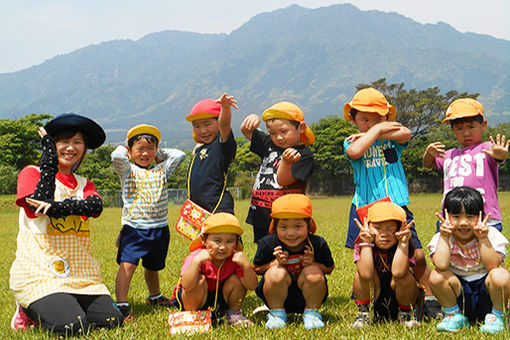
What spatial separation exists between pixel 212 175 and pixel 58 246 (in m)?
1.60

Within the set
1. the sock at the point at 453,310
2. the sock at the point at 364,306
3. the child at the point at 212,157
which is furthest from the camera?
the child at the point at 212,157

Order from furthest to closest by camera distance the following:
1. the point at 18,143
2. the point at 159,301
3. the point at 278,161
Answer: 1. the point at 18,143
2. the point at 159,301
3. the point at 278,161

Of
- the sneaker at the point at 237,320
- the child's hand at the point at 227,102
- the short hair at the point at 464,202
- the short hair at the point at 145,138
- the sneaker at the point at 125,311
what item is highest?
the child's hand at the point at 227,102

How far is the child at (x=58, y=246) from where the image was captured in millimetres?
4020

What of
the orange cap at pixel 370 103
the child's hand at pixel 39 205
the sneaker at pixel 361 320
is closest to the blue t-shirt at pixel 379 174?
the orange cap at pixel 370 103

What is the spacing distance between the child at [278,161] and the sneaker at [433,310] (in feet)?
5.15

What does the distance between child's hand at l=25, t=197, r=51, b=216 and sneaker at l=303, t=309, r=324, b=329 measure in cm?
238

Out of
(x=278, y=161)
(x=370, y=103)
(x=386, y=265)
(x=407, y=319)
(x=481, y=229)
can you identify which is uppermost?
(x=370, y=103)

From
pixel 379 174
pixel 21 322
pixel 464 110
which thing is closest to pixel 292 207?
pixel 379 174

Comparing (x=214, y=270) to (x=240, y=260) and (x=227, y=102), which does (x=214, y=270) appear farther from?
(x=227, y=102)

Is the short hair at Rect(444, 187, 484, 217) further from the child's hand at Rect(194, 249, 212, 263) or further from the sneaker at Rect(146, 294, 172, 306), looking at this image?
the sneaker at Rect(146, 294, 172, 306)

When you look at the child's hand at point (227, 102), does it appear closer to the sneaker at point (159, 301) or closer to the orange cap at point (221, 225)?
the orange cap at point (221, 225)

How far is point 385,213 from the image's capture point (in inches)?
156

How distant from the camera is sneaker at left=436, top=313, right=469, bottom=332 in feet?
12.6
